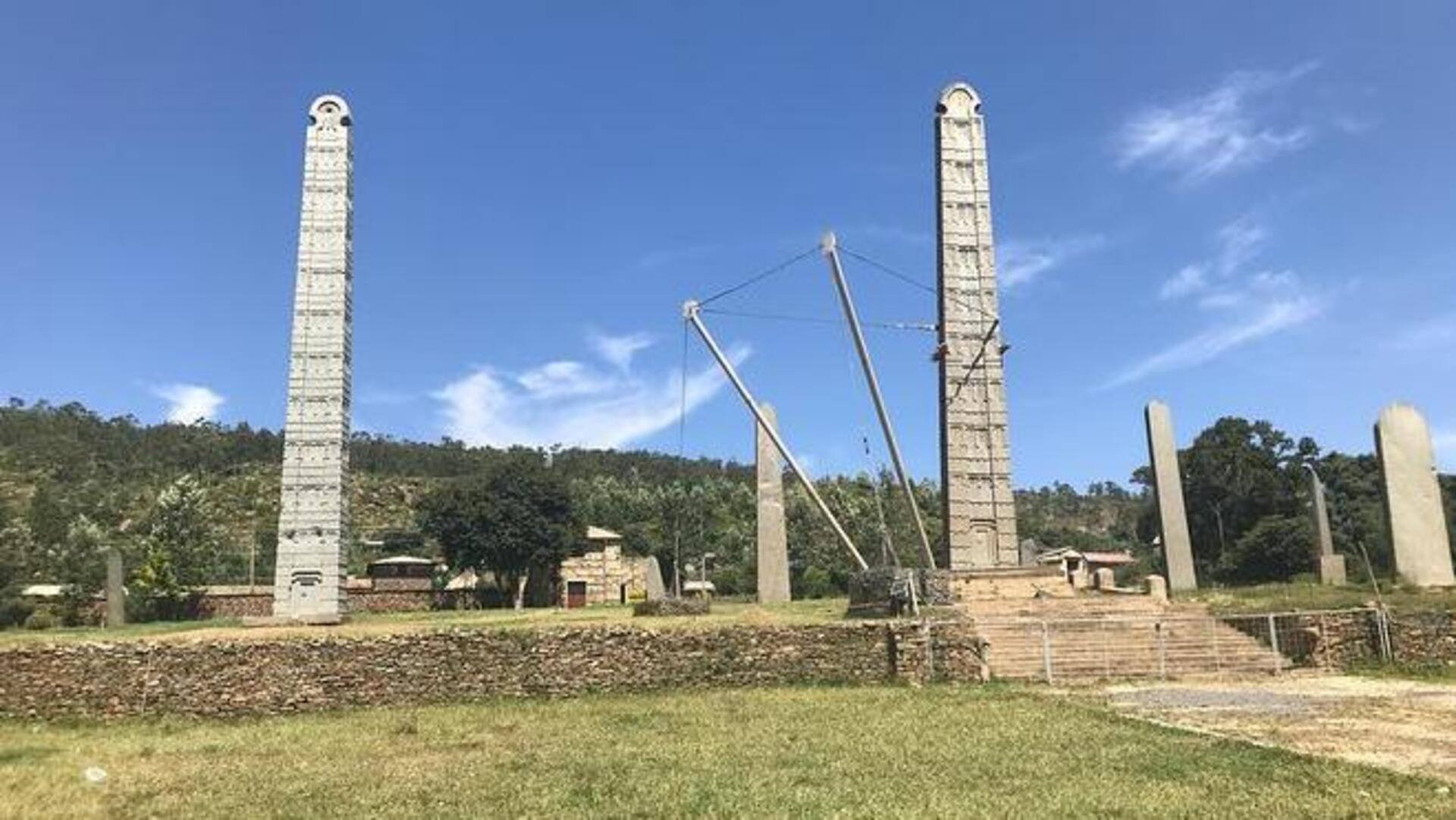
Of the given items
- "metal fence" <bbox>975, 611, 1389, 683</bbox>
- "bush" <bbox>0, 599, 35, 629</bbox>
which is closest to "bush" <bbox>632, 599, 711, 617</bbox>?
"metal fence" <bbox>975, 611, 1389, 683</bbox>

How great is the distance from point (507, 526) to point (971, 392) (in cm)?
3777

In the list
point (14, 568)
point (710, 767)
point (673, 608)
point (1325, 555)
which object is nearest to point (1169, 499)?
point (1325, 555)

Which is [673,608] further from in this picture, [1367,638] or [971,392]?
[1367,638]

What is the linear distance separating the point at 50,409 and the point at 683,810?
159m

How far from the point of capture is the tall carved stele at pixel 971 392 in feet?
113

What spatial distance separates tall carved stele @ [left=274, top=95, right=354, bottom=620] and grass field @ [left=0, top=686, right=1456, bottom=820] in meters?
13.6

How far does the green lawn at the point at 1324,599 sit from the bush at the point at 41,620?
4386 cm

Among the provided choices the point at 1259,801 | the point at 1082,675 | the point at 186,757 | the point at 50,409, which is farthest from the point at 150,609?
the point at 50,409

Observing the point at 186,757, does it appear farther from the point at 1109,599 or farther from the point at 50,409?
the point at 50,409

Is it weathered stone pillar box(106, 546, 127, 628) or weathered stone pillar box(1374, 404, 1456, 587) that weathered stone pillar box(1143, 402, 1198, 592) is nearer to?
weathered stone pillar box(1374, 404, 1456, 587)

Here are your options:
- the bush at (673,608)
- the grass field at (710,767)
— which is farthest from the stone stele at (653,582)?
the grass field at (710,767)

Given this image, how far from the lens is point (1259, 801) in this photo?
388 inches

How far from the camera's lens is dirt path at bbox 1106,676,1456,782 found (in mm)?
12641

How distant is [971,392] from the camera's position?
34.9m
